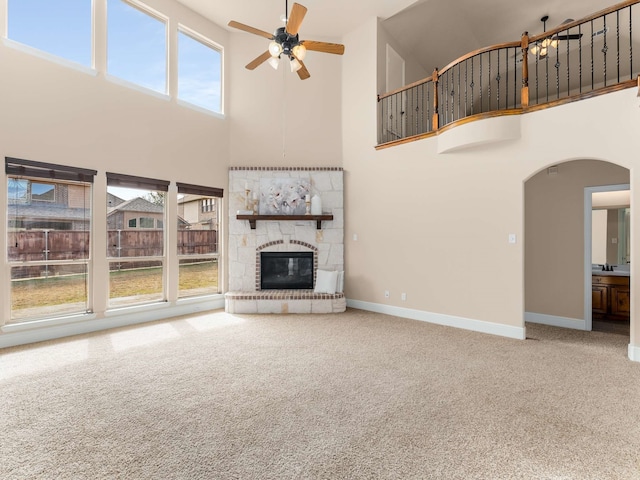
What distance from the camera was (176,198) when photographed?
20.1 ft

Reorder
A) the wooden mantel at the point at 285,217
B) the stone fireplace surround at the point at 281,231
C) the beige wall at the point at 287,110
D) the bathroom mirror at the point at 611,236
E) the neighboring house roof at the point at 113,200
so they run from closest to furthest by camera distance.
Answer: the neighboring house roof at the point at 113,200 < the bathroom mirror at the point at 611,236 < the wooden mantel at the point at 285,217 < the stone fireplace surround at the point at 281,231 < the beige wall at the point at 287,110

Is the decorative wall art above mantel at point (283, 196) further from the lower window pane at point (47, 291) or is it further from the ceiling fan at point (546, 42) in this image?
the ceiling fan at point (546, 42)

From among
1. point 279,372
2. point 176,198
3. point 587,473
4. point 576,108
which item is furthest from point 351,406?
point 176,198

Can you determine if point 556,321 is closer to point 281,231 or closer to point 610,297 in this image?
point 610,297

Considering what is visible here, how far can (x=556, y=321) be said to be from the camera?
5.47 meters

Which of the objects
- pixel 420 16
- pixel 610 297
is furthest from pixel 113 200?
pixel 610 297

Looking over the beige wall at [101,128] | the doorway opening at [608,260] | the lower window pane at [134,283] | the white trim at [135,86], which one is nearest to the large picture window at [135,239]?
the lower window pane at [134,283]

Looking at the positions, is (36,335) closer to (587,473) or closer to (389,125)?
(587,473)

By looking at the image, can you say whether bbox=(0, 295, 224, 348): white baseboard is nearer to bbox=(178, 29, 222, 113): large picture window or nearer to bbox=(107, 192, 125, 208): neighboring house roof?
bbox=(107, 192, 125, 208): neighboring house roof

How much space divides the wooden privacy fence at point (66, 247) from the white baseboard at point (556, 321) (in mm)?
6158

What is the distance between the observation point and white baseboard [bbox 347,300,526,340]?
4.71 metres

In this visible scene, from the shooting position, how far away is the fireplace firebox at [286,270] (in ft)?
22.1

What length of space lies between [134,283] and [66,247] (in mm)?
1127

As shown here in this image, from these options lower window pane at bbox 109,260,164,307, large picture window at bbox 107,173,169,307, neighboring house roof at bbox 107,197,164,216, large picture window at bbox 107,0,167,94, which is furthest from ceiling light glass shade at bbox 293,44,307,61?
lower window pane at bbox 109,260,164,307
